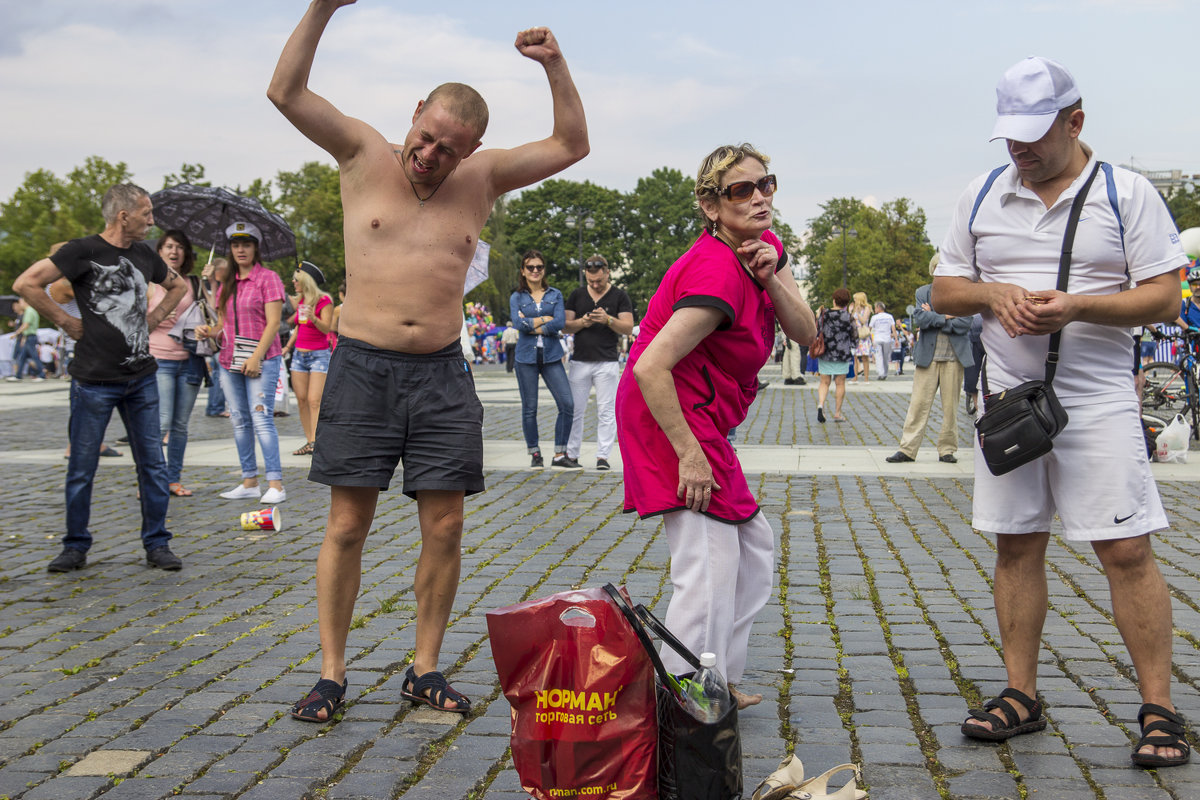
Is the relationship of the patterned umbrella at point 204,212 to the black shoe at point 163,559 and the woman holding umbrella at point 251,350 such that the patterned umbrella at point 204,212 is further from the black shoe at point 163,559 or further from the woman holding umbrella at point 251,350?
the black shoe at point 163,559

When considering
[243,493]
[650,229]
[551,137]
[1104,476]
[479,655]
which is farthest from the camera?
[650,229]

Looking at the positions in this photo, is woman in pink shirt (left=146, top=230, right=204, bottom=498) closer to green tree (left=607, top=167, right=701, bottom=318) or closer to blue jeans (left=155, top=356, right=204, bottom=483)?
blue jeans (left=155, top=356, right=204, bottom=483)

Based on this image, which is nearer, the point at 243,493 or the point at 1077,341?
the point at 1077,341

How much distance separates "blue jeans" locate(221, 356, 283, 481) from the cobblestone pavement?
45 cm

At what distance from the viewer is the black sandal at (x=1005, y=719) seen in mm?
3541

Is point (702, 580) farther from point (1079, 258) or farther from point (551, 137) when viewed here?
point (551, 137)

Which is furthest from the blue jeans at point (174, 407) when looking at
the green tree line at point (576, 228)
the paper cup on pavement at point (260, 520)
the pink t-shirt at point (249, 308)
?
the green tree line at point (576, 228)

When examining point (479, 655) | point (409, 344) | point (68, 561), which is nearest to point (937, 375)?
point (479, 655)

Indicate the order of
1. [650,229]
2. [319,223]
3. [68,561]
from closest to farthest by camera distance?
[68,561] → [319,223] → [650,229]

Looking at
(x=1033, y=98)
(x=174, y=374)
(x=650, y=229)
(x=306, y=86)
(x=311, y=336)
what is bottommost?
(x=174, y=374)

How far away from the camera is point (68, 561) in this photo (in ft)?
20.6

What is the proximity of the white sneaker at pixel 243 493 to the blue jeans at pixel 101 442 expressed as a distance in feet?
7.50

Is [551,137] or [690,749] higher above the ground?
[551,137]

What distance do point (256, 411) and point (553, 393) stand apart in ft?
10.6
